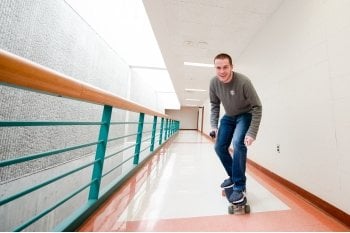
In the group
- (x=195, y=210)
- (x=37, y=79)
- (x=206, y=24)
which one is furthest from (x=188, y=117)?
(x=37, y=79)

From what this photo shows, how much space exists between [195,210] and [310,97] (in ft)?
4.58

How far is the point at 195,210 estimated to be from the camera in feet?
3.89

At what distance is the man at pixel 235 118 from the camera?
1.30 metres

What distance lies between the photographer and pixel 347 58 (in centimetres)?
120

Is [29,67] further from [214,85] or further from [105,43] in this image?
[105,43]

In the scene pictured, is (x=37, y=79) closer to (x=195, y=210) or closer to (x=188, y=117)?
(x=195, y=210)

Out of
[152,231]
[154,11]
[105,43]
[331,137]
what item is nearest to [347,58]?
[331,137]

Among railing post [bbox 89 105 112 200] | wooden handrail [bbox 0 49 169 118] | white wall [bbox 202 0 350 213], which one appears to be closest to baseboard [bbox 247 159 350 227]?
white wall [bbox 202 0 350 213]

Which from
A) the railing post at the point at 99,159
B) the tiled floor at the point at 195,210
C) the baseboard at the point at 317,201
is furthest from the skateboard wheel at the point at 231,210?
the railing post at the point at 99,159

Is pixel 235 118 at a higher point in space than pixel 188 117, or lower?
lower

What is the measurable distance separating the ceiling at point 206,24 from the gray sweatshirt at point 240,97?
1.49 meters

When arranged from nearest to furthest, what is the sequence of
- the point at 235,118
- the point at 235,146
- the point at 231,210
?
the point at 231,210 → the point at 235,146 → the point at 235,118

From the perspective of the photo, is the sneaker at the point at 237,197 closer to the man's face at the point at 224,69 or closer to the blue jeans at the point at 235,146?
the blue jeans at the point at 235,146

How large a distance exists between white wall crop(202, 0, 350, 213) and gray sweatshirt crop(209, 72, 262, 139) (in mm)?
562
